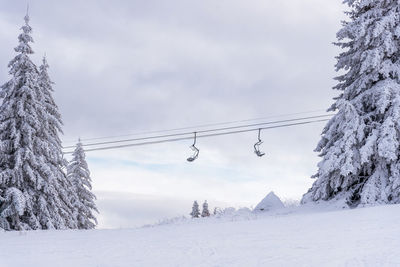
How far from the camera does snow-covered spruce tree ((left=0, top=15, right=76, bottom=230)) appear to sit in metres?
22.2

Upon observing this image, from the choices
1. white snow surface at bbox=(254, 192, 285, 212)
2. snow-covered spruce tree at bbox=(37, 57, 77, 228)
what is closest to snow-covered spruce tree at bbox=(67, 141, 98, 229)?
snow-covered spruce tree at bbox=(37, 57, 77, 228)

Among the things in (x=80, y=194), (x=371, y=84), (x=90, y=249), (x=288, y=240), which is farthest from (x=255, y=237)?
(x=80, y=194)

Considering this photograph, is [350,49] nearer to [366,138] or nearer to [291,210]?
[366,138]

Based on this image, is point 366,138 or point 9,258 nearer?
point 9,258

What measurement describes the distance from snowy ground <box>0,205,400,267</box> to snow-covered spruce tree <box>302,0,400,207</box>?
2.94 m

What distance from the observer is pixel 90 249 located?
35.7 ft

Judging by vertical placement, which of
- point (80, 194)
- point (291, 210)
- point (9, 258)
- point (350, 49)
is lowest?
point (9, 258)

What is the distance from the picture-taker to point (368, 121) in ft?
60.9

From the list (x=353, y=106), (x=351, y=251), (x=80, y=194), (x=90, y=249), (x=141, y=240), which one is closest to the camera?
(x=351, y=251)

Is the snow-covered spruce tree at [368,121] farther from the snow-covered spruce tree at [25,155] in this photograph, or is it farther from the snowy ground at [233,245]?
the snow-covered spruce tree at [25,155]

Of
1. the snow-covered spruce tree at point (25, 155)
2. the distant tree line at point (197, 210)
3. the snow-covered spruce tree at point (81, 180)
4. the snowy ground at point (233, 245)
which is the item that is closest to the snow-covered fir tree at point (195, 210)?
the distant tree line at point (197, 210)

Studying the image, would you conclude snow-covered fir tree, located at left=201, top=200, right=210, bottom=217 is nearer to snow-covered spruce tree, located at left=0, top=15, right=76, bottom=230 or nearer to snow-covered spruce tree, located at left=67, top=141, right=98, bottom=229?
snow-covered spruce tree, located at left=67, top=141, right=98, bottom=229

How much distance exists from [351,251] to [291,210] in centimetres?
1097

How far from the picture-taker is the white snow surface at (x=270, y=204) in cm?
2262
